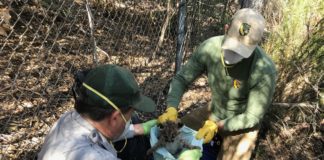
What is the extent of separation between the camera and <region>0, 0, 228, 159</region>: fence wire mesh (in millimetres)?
3479

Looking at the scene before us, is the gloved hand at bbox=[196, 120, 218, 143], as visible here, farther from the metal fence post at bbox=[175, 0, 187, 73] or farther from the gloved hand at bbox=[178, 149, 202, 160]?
the metal fence post at bbox=[175, 0, 187, 73]

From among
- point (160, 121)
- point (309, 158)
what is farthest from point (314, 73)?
point (160, 121)

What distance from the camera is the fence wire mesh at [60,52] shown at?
3479 mm

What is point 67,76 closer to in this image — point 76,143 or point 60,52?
point 60,52

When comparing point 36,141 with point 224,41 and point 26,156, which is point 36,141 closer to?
point 26,156

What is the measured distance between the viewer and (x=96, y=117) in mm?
2047

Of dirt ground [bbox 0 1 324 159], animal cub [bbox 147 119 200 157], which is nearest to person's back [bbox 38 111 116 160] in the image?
animal cub [bbox 147 119 200 157]

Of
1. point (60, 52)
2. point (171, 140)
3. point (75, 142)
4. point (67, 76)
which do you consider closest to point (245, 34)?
point (171, 140)

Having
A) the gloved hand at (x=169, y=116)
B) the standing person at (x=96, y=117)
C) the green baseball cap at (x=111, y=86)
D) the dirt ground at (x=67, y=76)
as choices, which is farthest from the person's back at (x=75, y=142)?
the dirt ground at (x=67, y=76)

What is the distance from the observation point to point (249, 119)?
9.95 ft

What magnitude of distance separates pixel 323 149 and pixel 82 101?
348 centimetres

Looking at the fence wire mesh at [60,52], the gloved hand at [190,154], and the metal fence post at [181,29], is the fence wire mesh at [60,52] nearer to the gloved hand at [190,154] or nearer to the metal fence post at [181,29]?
the metal fence post at [181,29]

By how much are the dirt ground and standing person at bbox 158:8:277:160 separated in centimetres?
102

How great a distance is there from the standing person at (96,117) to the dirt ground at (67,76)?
1.06 m
